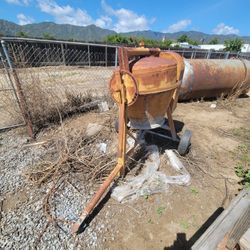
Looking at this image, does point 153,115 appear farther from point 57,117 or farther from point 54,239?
point 57,117

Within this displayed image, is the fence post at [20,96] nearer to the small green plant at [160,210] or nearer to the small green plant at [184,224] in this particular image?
the small green plant at [160,210]

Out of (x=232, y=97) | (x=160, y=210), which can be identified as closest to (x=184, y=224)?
(x=160, y=210)

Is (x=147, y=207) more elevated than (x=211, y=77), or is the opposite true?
(x=211, y=77)

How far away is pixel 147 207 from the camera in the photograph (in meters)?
2.25

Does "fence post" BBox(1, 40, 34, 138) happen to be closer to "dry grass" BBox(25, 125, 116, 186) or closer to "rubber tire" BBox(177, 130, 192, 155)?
"dry grass" BBox(25, 125, 116, 186)

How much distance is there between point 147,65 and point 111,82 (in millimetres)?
463

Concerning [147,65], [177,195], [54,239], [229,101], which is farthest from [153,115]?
[229,101]

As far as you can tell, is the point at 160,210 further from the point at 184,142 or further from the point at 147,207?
the point at 184,142

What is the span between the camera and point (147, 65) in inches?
83.7

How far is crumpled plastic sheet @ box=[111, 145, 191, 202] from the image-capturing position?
2.37 m

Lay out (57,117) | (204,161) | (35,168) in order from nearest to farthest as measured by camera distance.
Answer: (35,168) < (204,161) < (57,117)

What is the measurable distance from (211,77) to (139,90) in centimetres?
428

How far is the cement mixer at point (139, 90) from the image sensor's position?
1996mm

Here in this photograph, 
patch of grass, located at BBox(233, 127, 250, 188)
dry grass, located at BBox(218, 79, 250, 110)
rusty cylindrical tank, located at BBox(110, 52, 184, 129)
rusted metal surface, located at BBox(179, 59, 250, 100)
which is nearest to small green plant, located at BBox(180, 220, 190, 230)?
patch of grass, located at BBox(233, 127, 250, 188)
